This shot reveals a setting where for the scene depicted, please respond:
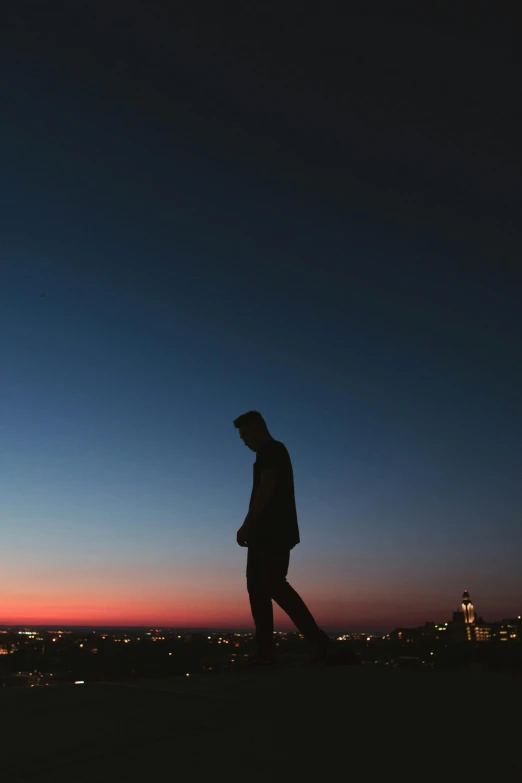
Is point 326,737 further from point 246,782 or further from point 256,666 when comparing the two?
point 256,666

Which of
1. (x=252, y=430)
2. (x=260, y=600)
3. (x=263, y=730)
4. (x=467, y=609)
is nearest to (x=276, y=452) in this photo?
(x=252, y=430)

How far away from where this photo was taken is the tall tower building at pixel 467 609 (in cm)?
10826

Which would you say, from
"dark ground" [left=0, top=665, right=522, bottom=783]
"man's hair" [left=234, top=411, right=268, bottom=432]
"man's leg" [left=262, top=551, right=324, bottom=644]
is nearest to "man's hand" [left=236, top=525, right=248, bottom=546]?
"man's leg" [left=262, top=551, right=324, bottom=644]

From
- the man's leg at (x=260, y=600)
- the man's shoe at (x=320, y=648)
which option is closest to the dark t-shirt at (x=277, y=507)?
the man's leg at (x=260, y=600)

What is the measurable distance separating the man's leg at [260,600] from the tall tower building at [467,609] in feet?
371

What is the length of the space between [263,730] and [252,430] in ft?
11.1

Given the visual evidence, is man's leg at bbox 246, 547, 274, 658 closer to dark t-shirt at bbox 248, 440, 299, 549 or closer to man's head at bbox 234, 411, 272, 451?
dark t-shirt at bbox 248, 440, 299, 549

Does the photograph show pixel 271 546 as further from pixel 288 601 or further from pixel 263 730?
pixel 263 730

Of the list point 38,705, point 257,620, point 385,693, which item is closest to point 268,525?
point 257,620

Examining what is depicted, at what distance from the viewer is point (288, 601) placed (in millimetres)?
5344

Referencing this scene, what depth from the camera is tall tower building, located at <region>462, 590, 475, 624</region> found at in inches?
4262

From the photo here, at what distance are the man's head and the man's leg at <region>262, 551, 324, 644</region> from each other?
1034 mm

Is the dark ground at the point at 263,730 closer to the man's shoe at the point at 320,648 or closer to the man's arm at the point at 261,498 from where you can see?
the man's shoe at the point at 320,648

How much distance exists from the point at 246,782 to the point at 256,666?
3.30 m
